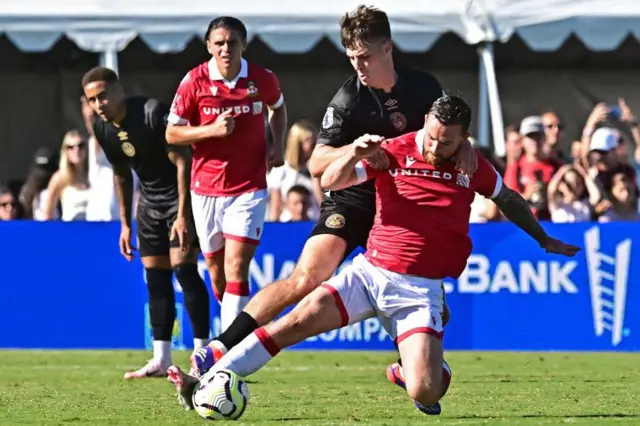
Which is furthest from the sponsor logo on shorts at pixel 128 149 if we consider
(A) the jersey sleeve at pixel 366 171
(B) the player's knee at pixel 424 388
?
(B) the player's knee at pixel 424 388

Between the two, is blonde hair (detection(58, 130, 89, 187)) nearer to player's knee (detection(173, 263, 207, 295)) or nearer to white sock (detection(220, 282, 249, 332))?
player's knee (detection(173, 263, 207, 295))

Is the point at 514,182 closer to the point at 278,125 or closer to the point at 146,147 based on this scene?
the point at 278,125

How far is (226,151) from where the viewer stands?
11.0 m

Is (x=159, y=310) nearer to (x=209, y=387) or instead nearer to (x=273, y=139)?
(x=273, y=139)

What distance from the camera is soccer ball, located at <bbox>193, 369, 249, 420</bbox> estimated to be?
7.86m

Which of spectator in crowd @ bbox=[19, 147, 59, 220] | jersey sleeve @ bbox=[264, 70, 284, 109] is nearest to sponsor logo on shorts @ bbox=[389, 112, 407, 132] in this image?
jersey sleeve @ bbox=[264, 70, 284, 109]

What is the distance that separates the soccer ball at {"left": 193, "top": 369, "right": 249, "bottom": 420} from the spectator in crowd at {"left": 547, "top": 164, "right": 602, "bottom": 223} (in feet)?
25.0

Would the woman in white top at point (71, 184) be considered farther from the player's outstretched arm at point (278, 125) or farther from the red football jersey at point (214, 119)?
the red football jersey at point (214, 119)

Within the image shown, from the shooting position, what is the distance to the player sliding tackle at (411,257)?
805 centimetres

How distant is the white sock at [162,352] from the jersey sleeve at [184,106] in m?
1.68

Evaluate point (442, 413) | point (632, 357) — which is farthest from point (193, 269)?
point (632, 357)

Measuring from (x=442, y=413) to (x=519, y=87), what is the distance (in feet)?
42.4

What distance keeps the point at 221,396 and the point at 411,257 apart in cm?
125

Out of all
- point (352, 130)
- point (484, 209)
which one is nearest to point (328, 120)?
point (352, 130)
